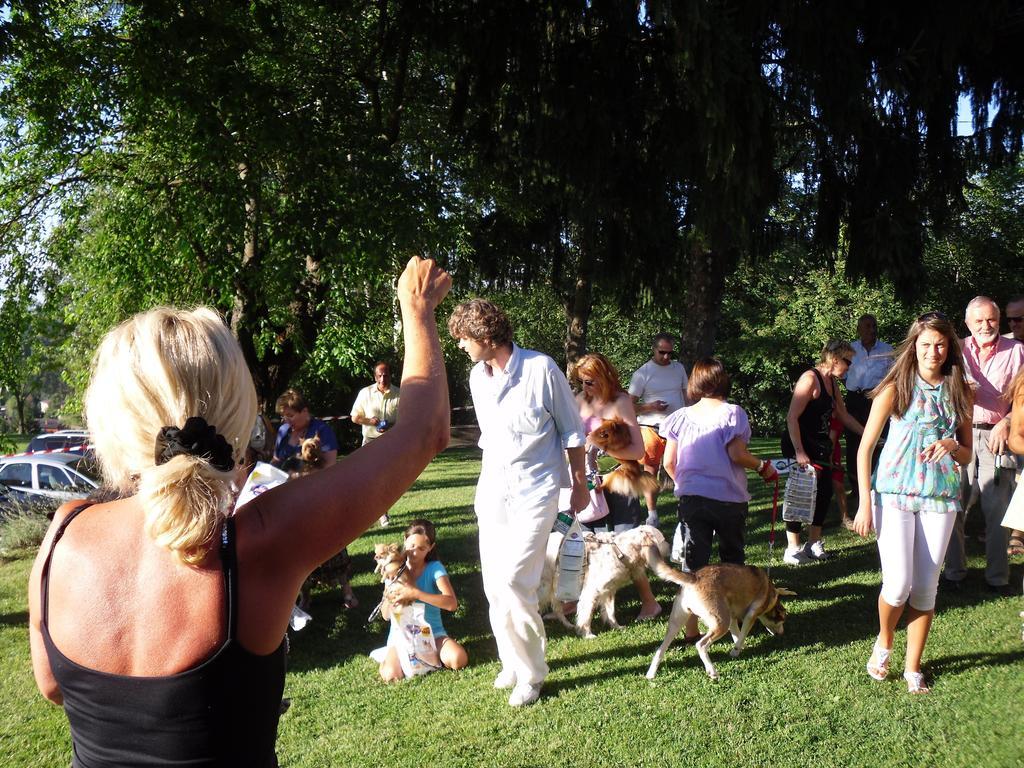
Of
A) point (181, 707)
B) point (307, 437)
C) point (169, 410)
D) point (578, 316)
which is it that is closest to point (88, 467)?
point (169, 410)

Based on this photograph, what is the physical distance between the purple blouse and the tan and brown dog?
0.53 metres

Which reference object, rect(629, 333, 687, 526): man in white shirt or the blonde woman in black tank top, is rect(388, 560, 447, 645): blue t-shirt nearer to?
the blonde woman in black tank top

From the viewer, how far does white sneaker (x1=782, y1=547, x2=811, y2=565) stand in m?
7.49

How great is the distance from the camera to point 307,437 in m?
7.55

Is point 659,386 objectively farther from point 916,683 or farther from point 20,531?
point 20,531

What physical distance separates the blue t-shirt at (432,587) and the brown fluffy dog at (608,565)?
2.92 ft

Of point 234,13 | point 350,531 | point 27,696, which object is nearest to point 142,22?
point 234,13

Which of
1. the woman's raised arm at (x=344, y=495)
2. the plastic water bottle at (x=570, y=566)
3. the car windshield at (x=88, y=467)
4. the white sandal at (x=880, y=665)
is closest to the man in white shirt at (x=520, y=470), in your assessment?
the plastic water bottle at (x=570, y=566)

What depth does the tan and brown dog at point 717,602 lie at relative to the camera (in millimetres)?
5098

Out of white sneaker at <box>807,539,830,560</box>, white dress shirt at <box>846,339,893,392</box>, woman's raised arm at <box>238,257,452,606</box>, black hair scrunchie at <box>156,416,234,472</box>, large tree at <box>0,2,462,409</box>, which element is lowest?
white sneaker at <box>807,539,830,560</box>

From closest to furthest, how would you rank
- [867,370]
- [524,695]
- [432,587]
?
[524,695]
[432,587]
[867,370]

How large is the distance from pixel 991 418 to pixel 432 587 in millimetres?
4454

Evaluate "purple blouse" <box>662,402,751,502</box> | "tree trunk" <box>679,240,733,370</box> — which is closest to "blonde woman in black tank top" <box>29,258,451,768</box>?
"purple blouse" <box>662,402,751,502</box>

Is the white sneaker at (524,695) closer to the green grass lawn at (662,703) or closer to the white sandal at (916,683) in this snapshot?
the green grass lawn at (662,703)
